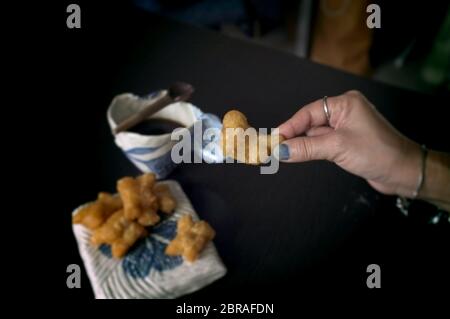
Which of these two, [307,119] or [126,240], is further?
[126,240]

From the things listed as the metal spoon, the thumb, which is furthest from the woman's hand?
the metal spoon

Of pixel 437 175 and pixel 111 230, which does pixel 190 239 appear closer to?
pixel 111 230

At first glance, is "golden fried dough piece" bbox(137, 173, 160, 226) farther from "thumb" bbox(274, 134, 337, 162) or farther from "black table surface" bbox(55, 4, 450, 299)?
"thumb" bbox(274, 134, 337, 162)

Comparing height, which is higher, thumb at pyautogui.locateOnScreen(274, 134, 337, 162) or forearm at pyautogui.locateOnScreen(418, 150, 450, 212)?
thumb at pyautogui.locateOnScreen(274, 134, 337, 162)

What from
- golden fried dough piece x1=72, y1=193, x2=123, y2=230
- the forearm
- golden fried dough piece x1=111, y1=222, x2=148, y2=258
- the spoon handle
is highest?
the spoon handle

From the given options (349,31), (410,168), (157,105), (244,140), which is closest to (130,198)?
(157,105)

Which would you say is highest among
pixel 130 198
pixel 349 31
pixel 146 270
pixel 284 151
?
pixel 349 31

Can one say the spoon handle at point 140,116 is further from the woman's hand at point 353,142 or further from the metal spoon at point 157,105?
the woman's hand at point 353,142
